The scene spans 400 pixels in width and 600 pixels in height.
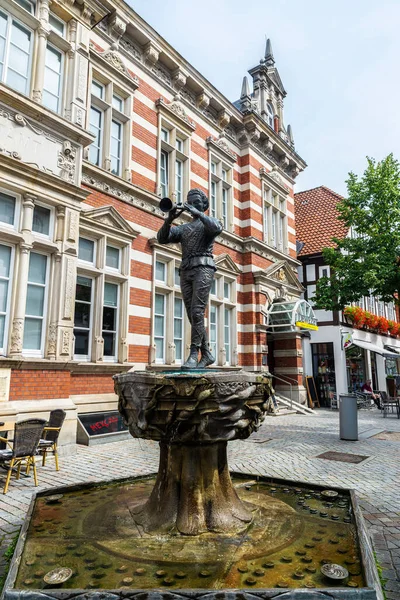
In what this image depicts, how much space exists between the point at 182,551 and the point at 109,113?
431 inches

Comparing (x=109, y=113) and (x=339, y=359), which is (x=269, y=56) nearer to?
(x=109, y=113)

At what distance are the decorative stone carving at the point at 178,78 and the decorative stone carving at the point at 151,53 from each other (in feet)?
2.84

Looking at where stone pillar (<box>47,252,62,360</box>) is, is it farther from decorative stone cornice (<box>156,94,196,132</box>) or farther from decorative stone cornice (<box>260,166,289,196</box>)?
decorative stone cornice (<box>260,166,289,196</box>)

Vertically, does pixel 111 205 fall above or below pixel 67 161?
below

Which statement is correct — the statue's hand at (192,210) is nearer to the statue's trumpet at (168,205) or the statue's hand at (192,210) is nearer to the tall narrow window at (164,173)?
the statue's trumpet at (168,205)

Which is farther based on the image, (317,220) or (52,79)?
(317,220)

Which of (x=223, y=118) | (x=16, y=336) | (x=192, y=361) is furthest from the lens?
(x=223, y=118)

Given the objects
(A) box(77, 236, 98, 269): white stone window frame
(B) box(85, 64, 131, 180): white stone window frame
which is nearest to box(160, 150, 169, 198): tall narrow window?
(B) box(85, 64, 131, 180): white stone window frame

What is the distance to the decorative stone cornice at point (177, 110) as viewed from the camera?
12934 mm

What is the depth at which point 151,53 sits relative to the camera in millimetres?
12477

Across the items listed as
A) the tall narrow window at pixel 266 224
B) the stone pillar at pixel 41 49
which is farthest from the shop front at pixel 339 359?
the stone pillar at pixel 41 49

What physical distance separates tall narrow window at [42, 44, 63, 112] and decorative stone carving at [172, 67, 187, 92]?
16.4 feet

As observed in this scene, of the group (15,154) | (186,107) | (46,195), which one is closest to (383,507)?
(46,195)

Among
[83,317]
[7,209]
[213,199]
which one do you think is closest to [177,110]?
[213,199]
